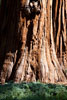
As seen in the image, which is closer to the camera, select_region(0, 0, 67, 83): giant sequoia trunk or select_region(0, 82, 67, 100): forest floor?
select_region(0, 82, 67, 100): forest floor

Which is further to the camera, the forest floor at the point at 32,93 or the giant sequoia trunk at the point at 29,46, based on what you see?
the giant sequoia trunk at the point at 29,46

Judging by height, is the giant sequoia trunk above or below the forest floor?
above

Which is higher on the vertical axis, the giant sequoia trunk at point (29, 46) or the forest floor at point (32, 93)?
the giant sequoia trunk at point (29, 46)

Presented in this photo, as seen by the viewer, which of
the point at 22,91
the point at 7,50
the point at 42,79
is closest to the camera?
the point at 22,91

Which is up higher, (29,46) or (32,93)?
(29,46)

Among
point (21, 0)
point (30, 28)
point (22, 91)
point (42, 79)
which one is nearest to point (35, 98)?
point (22, 91)

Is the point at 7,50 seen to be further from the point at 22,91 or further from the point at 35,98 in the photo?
the point at 35,98

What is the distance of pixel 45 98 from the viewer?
5.50 meters

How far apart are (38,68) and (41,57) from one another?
48cm

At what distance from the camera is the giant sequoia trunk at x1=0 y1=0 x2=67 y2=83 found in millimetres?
9508

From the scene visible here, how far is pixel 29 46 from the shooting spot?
9805mm

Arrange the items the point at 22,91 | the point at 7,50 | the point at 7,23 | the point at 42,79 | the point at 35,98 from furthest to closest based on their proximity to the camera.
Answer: the point at 7,23, the point at 7,50, the point at 42,79, the point at 22,91, the point at 35,98

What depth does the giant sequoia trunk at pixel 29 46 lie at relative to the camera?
9.51 metres

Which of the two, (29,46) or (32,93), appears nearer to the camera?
(32,93)
